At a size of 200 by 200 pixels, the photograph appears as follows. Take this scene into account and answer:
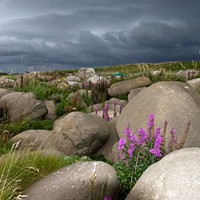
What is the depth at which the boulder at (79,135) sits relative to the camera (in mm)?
9867

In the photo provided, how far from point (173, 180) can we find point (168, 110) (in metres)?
3.87

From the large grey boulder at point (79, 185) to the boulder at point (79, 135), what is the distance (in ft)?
11.6

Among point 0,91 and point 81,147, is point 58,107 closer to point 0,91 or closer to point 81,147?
point 0,91

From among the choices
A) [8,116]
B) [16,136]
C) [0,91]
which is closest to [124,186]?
[16,136]

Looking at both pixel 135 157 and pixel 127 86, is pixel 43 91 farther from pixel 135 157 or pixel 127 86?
pixel 135 157

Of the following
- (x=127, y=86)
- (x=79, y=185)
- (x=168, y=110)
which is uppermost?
(x=168, y=110)

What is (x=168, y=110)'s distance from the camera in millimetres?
8914

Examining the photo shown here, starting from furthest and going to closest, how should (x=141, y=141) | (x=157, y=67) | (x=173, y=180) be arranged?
(x=157, y=67) < (x=141, y=141) < (x=173, y=180)

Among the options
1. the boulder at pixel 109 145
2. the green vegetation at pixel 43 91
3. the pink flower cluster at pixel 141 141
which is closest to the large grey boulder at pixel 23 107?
the green vegetation at pixel 43 91

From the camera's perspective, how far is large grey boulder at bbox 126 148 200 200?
502cm

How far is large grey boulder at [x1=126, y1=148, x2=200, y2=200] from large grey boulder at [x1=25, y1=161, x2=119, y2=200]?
545 millimetres

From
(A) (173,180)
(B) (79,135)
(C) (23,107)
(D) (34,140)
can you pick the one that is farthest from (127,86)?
(A) (173,180)

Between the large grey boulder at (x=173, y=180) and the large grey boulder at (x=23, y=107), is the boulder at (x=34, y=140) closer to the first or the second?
the large grey boulder at (x=23, y=107)

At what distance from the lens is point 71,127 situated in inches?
393
